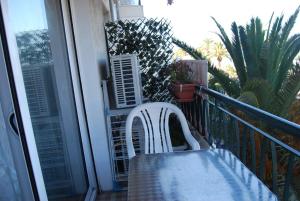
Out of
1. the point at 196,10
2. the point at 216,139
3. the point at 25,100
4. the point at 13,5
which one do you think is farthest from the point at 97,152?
the point at 196,10

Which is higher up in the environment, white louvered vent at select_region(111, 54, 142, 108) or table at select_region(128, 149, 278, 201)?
white louvered vent at select_region(111, 54, 142, 108)

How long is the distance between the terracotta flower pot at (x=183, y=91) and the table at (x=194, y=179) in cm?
111

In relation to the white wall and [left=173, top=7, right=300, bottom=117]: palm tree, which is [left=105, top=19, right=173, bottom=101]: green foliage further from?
[left=173, top=7, right=300, bottom=117]: palm tree

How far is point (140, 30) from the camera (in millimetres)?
2971

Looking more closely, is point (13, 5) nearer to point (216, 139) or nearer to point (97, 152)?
point (97, 152)

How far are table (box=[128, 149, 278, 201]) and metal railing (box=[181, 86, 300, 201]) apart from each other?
0.19 metres

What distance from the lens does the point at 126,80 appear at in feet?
8.29

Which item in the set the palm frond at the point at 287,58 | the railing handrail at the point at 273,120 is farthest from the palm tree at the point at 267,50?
the railing handrail at the point at 273,120

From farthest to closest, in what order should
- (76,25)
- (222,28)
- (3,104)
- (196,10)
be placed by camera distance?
(196,10) → (222,28) → (76,25) → (3,104)

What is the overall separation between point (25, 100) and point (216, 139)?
157 centimetres

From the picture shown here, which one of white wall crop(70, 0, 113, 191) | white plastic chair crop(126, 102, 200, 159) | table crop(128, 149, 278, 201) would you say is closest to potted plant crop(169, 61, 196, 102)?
white plastic chair crop(126, 102, 200, 159)

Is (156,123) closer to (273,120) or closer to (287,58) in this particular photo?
(273,120)

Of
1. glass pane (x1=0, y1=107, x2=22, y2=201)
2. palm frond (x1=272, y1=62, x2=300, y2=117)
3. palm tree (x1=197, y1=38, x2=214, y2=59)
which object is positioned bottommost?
palm frond (x1=272, y1=62, x2=300, y2=117)

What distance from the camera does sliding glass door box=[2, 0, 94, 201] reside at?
1312 mm
